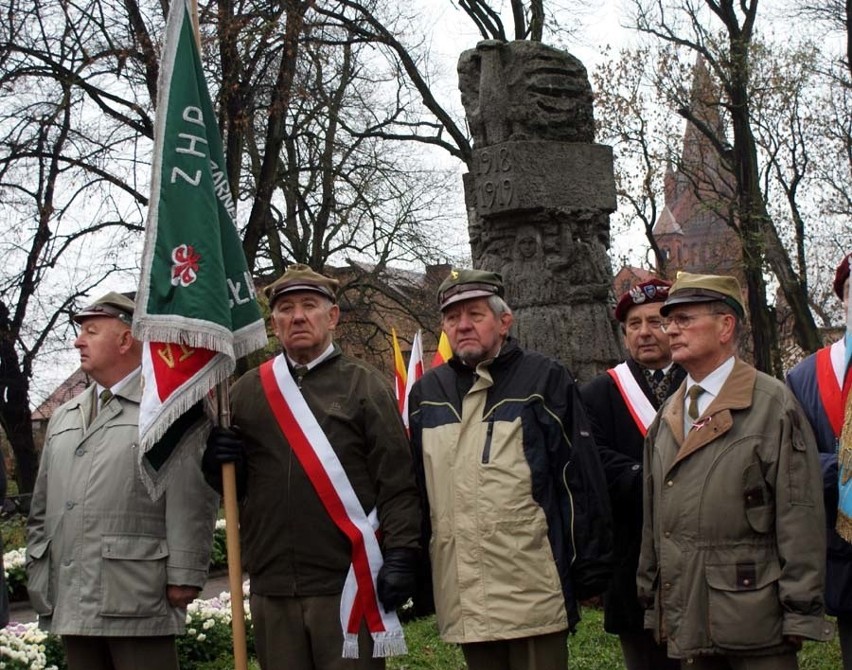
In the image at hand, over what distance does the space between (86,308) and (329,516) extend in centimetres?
136

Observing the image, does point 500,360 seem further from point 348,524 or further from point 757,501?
point 757,501

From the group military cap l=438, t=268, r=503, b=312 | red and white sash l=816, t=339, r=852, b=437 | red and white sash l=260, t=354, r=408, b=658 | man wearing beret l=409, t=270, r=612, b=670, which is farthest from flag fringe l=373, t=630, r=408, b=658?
red and white sash l=816, t=339, r=852, b=437

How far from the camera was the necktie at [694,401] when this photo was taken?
412 centimetres

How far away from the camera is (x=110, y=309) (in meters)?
4.80

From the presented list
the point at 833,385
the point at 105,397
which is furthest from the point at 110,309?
the point at 833,385

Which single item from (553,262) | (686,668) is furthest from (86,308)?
(553,262)

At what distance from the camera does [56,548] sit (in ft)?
15.1

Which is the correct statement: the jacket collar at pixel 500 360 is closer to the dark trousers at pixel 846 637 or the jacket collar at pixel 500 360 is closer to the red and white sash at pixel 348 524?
the red and white sash at pixel 348 524

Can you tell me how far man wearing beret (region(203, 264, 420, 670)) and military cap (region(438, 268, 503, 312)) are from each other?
43cm

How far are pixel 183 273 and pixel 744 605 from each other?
236 cm

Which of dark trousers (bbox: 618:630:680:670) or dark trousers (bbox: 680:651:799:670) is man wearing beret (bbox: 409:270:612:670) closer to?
dark trousers (bbox: 680:651:799:670)

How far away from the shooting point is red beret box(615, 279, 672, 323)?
16.4 feet

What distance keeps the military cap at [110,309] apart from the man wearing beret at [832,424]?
2633mm

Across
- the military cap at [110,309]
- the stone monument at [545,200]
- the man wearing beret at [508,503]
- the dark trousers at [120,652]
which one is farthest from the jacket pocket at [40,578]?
the stone monument at [545,200]
